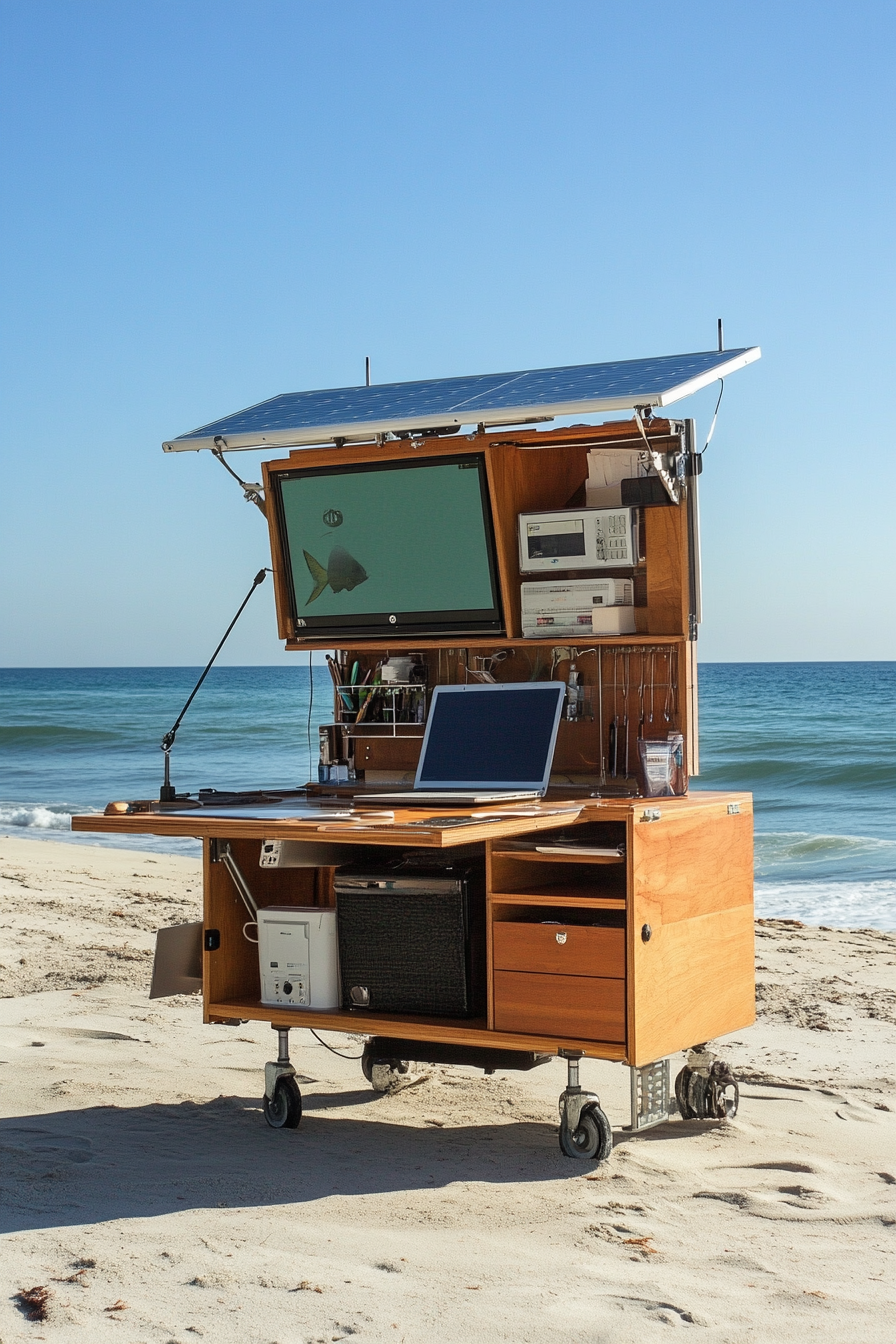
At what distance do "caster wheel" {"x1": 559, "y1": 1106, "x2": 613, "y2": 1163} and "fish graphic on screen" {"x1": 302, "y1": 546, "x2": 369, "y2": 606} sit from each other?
6.00ft

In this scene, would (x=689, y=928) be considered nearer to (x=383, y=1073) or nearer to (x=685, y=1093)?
(x=685, y=1093)

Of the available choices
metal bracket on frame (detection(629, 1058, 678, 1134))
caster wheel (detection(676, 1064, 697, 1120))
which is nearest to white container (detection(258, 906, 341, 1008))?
metal bracket on frame (detection(629, 1058, 678, 1134))

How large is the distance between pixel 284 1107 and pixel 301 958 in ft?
1.37

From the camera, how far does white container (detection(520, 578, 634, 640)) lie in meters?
4.36

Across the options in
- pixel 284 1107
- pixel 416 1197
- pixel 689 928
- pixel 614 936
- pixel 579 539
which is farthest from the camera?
pixel 579 539

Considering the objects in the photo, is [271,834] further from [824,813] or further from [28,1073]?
[824,813]

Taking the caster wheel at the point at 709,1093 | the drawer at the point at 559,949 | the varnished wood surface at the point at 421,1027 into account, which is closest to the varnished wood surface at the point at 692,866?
the drawer at the point at 559,949

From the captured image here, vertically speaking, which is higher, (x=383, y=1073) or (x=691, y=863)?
(x=691, y=863)

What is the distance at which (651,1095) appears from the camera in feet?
12.8

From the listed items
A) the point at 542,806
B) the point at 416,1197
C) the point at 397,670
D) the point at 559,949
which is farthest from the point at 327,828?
the point at 397,670

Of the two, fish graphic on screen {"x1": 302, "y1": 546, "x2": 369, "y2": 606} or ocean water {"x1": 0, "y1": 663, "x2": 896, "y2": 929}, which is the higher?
fish graphic on screen {"x1": 302, "y1": 546, "x2": 369, "y2": 606}

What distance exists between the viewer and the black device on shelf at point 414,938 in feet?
13.1

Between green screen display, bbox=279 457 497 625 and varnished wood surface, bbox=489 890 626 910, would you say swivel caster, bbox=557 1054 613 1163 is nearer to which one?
varnished wood surface, bbox=489 890 626 910

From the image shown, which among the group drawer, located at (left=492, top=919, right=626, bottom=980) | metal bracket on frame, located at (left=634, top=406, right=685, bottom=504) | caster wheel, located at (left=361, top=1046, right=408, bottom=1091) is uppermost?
metal bracket on frame, located at (left=634, top=406, right=685, bottom=504)
